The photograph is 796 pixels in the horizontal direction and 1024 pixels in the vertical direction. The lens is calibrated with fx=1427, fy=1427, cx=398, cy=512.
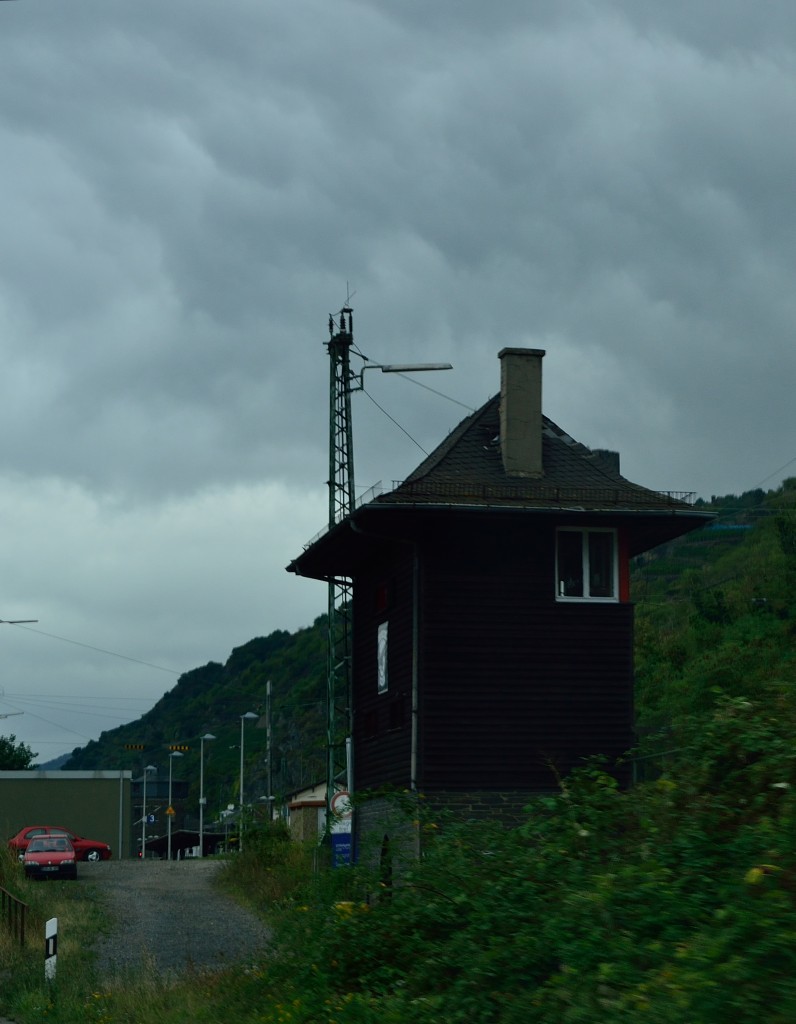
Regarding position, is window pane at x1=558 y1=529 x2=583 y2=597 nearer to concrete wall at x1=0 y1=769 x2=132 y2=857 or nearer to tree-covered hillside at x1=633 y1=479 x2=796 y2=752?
tree-covered hillside at x1=633 y1=479 x2=796 y2=752

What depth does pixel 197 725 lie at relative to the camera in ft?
528

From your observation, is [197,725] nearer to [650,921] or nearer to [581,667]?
[581,667]

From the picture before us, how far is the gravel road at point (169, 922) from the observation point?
23234 millimetres

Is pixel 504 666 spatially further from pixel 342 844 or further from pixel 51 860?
pixel 51 860

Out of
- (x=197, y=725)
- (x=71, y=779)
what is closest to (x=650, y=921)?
(x=71, y=779)

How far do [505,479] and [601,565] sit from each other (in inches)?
103

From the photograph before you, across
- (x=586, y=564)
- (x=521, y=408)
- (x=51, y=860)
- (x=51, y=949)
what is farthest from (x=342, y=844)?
(x=51, y=860)

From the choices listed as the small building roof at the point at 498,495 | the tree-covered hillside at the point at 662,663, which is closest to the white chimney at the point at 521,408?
the small building roof at the point at 498,495

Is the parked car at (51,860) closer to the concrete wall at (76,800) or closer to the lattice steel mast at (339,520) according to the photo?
the lattice steel mast at (339,520)

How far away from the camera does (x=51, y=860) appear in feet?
139

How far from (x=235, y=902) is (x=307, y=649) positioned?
11343 cm

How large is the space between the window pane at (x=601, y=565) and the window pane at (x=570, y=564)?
0.78ft

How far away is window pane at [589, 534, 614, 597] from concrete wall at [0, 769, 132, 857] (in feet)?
164

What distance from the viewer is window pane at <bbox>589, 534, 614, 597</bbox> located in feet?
91.8
